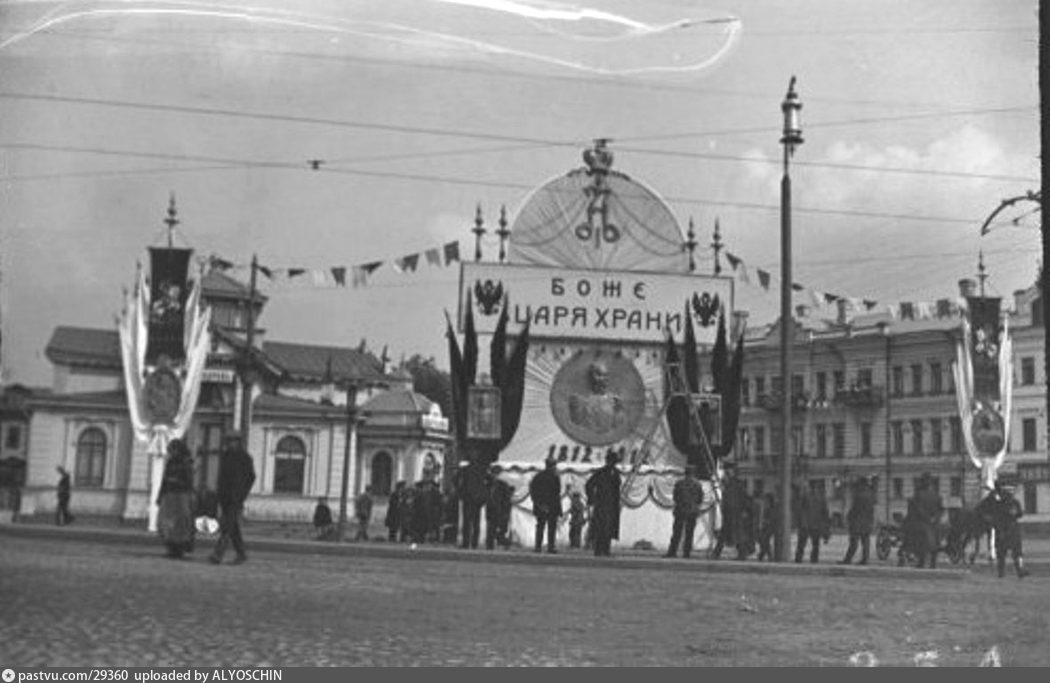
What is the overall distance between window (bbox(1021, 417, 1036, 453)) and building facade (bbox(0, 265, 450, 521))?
6.97 m

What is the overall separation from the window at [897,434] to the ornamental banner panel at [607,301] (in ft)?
16.5

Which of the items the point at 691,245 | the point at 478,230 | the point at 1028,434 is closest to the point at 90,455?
the point at 478,230

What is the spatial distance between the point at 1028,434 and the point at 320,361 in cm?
784

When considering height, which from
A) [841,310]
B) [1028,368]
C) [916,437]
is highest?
[841,310]

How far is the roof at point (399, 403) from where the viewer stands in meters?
15.0

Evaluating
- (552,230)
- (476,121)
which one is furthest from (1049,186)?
(552,230)

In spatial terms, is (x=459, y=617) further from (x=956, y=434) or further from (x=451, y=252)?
(x=956, y=434)

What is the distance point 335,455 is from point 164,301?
3.18 meters

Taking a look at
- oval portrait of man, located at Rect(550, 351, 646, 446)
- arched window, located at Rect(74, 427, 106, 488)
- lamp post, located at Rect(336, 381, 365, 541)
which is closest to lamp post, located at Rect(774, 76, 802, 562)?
oval portrait of man, located at Rect(550, 351, 646, 446)

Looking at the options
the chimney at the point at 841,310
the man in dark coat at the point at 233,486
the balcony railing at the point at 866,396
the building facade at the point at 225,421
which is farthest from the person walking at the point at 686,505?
the man in dark coat at the point at 233,486

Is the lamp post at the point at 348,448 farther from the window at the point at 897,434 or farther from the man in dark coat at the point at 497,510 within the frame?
the window at the point at 897,434

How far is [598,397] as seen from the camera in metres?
20.8

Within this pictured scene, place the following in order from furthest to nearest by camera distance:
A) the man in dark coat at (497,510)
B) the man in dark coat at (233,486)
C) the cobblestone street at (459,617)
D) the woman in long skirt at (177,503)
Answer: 1. the man in dark coat at (497,510)
2. the woman in long skirt at (177,503)
3. the man in dark coat at (233,486)
4. the cobblestone street at (459,617)

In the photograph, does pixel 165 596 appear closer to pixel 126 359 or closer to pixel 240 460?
pixel 240 460
